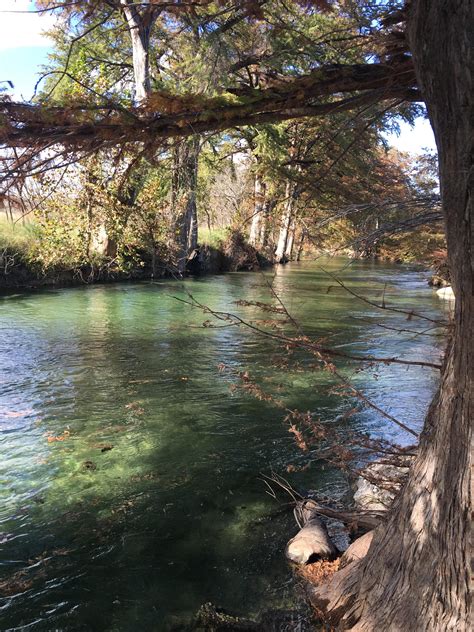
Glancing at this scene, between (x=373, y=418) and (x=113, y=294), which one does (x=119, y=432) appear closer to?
(x=373, y=418)

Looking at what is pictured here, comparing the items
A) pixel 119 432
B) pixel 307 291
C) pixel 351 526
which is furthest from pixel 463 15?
pixel 307 291

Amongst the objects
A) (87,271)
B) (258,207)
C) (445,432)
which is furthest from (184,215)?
(445,432)

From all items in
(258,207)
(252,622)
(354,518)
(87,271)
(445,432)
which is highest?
(258,207)

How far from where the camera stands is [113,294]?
55.1 ft

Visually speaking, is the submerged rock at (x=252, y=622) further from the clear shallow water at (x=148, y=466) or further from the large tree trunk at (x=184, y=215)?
the large tree trunk at (x=184, y=215)

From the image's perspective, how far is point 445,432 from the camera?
2.23 meters

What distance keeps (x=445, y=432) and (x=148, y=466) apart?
3.40 m

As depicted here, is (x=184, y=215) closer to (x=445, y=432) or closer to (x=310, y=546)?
(x=310, y=546)

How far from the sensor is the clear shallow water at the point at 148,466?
3.34m

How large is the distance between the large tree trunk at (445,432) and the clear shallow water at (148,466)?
1.24 meters

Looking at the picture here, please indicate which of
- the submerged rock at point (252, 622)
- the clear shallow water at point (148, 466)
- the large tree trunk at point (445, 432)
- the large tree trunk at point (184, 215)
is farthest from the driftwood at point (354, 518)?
the large tree trunk at point (184, 215)

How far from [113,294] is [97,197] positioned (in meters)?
4.05

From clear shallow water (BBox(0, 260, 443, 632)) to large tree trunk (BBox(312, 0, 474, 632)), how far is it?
4.07 ft

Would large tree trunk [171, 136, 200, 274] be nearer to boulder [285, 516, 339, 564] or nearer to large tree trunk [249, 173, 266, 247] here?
large tree trunk [249, 173, 266, 247]
